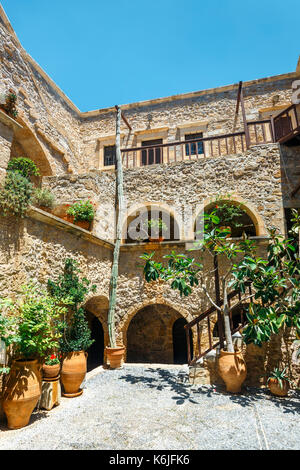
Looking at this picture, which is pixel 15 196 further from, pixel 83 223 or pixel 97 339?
pixel 97 339

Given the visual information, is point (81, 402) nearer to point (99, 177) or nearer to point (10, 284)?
point (10, 284)

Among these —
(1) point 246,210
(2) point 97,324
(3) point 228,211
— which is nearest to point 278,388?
(1) point 246,210

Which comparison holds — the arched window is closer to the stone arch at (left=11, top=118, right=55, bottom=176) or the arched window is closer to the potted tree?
the potted tree

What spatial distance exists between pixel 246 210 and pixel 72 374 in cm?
603

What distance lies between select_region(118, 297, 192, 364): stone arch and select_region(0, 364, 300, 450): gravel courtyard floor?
392 cm

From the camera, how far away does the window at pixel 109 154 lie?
11.7m

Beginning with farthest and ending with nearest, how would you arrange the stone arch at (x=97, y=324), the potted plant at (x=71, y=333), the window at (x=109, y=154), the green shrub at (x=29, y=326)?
the window at (x=109, y=154) → the stone arch at (x=97, y=324) → the potted plant at (x=71, y=333) → the green shrub at (x=29, y=326)

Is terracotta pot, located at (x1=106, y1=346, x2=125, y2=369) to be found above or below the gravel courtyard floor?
above

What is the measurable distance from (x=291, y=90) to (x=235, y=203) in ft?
21.6

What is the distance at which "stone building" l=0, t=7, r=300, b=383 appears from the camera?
4.75 m

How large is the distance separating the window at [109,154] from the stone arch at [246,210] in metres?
5.68

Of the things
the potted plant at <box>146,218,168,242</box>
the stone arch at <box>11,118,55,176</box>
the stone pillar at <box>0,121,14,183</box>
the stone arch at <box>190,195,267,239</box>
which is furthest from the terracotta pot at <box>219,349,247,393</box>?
the stone arch at <box>11,118,55,176</box>

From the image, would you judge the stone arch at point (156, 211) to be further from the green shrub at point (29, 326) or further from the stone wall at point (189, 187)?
the green shrub at point (29, 326)

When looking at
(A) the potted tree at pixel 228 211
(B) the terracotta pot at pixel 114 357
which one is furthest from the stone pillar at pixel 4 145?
(A) the potted tree at pixel 228 211
